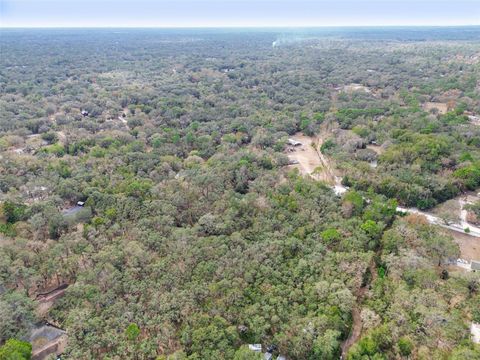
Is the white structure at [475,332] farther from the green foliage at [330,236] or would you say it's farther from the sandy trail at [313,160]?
the sandy trail at [313,160]

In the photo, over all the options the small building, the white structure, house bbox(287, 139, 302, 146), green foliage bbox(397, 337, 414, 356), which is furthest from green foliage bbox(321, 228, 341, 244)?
house bbox(287, 139, 302, 146)

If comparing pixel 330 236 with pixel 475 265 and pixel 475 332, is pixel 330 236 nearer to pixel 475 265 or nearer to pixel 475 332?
pixel 475 332

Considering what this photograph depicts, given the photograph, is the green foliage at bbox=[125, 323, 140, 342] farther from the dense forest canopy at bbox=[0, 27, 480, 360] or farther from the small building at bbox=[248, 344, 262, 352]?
the small building at bbox=[248, 344, 262, 352]

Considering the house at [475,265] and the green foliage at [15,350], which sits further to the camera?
the house at [475,265]

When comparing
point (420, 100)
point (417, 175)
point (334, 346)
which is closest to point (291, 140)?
point (417, 175)

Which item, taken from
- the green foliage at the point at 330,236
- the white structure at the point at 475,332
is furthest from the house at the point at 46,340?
the white structure at the point at 475,332

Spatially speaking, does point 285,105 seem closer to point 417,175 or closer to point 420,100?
point 420,100

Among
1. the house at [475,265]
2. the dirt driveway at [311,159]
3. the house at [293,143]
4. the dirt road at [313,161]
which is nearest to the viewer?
the house at [475,265]
